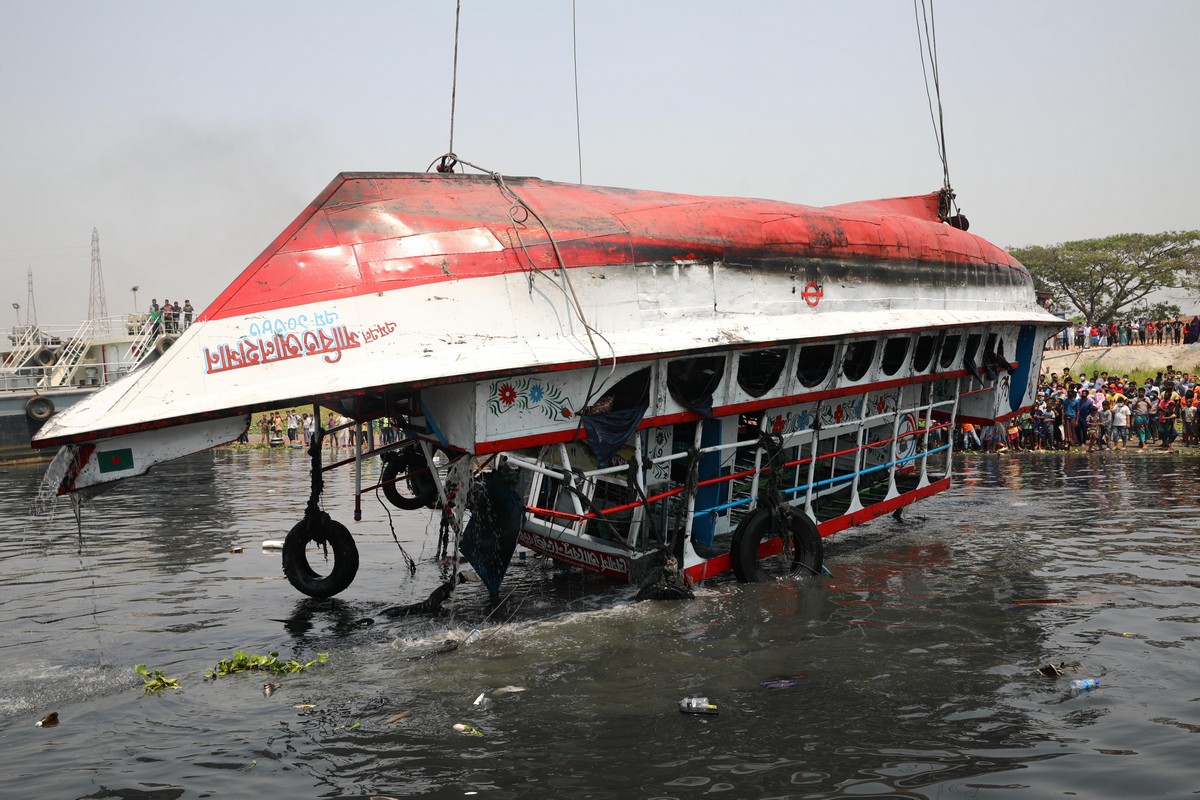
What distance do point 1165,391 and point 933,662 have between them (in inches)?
797

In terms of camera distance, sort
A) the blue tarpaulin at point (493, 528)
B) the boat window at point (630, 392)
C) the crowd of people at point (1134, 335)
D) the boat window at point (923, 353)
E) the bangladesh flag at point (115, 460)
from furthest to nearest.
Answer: the crowd of people at point (1134, 335), the boat window at point (923, 353), the boat window at point (630, 392), the blue tarpaulin at point (493, 528), the bangladesh flag at point (115, 460)

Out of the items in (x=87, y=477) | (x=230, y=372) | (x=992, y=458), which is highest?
(x=230, y=372)

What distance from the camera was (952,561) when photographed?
12266 mm

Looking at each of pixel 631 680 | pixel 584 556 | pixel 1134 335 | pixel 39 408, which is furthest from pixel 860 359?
pixel 39 408

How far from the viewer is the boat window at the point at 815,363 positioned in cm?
1131

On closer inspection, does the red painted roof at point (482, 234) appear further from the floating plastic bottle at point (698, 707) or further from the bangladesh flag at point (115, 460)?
the floating plastic bottle at point (698, 707)

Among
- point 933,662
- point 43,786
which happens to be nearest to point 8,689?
point 43,786

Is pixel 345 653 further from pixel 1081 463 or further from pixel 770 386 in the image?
pixel 1081 463

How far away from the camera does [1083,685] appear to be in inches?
282

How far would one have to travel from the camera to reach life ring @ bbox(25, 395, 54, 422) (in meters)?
34.5

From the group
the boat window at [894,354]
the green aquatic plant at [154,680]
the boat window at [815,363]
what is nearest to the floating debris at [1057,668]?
the boat window at [815,363]

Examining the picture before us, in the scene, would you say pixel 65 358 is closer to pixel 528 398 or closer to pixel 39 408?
pixel 39 408

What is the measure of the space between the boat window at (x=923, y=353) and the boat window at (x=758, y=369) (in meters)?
2.61

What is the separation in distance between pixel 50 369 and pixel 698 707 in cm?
3802
